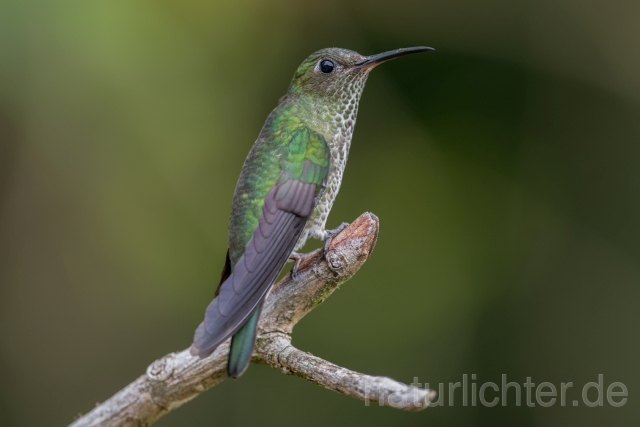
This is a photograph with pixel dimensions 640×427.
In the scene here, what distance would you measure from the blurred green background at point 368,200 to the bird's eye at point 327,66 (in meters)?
2.06

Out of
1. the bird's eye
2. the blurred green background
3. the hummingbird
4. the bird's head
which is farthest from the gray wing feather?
the blurred green background

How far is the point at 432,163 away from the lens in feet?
19.3

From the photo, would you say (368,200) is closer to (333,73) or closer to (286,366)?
(333,73)

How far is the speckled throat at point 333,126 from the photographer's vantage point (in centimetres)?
344

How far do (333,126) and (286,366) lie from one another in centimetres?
137

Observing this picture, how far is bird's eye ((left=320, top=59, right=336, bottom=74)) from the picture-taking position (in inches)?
153

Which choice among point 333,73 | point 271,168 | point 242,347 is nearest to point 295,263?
point 271,168

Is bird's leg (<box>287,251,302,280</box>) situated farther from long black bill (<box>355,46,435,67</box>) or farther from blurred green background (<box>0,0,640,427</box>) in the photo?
blurred green background (<box>0,0,640,427</box>)

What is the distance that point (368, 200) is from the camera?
19.6ft

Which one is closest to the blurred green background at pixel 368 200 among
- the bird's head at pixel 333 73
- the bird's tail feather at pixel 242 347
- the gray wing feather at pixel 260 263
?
the bird's head at pixel 333 73

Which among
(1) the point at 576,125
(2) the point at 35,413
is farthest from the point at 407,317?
(2) the point at 35,413

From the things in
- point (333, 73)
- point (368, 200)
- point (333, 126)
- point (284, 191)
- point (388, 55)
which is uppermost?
point (388, 55)

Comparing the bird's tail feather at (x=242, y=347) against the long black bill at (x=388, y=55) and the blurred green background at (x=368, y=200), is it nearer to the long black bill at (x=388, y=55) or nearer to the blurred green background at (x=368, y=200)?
the long black bill at (x=388, y=55)

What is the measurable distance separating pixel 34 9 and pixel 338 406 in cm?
353
